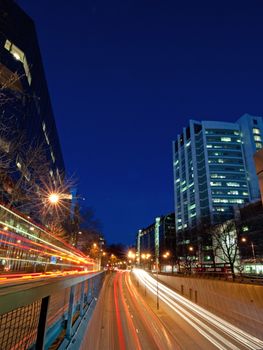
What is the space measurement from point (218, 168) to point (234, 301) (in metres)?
96.8

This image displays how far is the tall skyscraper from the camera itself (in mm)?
111312

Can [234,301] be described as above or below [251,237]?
below

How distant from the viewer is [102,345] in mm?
18922

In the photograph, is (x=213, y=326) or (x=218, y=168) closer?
(x=213, y=326)

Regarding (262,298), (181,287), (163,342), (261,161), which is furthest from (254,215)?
(261,161)

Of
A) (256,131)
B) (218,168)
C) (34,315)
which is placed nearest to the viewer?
(34,315)

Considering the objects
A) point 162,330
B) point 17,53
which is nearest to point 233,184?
point 162,330

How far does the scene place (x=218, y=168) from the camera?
4577 inches

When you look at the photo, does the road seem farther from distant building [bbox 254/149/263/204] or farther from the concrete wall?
distant building [bbox 254/149/263/204]

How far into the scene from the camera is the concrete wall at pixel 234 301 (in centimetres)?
2186

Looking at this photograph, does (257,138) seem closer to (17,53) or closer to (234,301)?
(234,301)

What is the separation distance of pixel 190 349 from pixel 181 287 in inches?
1116

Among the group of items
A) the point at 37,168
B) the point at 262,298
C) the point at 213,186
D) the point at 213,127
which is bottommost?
the point at 262,298

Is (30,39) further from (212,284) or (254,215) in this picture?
(254,215)
